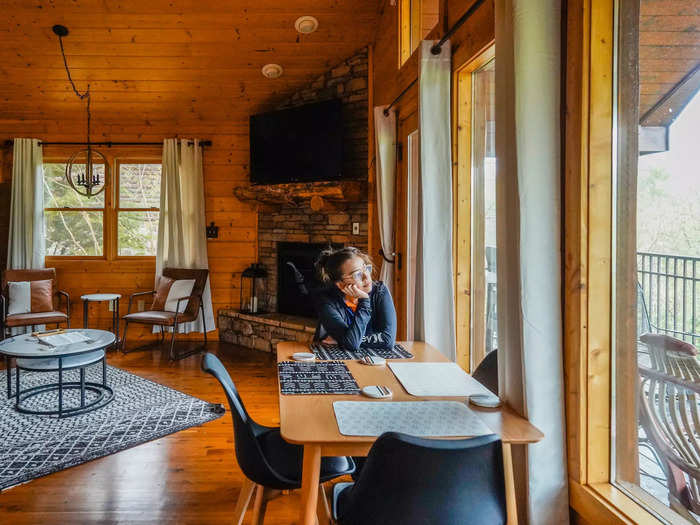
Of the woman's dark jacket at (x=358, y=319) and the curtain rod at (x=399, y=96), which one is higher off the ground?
the curtain rod at (x=399, y=96)

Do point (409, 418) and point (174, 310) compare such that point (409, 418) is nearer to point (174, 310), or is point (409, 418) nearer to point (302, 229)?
point (302, 229)

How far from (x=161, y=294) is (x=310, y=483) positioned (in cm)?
434

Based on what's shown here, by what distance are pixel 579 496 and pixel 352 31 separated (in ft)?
13.7

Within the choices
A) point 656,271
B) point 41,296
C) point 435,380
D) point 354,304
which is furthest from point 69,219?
point 656,271

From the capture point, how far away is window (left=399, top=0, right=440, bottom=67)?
3469mm

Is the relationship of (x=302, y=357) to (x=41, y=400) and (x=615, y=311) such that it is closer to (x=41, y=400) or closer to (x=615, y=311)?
(x=615, y=311)

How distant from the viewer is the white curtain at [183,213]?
5402mm

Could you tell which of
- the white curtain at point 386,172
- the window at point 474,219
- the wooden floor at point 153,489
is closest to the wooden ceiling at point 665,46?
the window at point 474,219

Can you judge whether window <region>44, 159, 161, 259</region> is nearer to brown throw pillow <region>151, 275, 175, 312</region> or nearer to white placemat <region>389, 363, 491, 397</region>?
brown throw pillow <region>151, 275, 175, 312</region>

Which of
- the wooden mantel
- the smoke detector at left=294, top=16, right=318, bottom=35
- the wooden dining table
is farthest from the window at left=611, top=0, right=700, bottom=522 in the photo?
the smoke detector at left=294, top=16, right=318, bottom=35

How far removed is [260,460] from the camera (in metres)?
1.60

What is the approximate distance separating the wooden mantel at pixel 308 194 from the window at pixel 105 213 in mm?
1214

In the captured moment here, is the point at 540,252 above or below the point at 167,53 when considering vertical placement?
below

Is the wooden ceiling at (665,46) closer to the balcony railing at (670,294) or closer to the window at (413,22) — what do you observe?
the balcony railing at (670,294)
